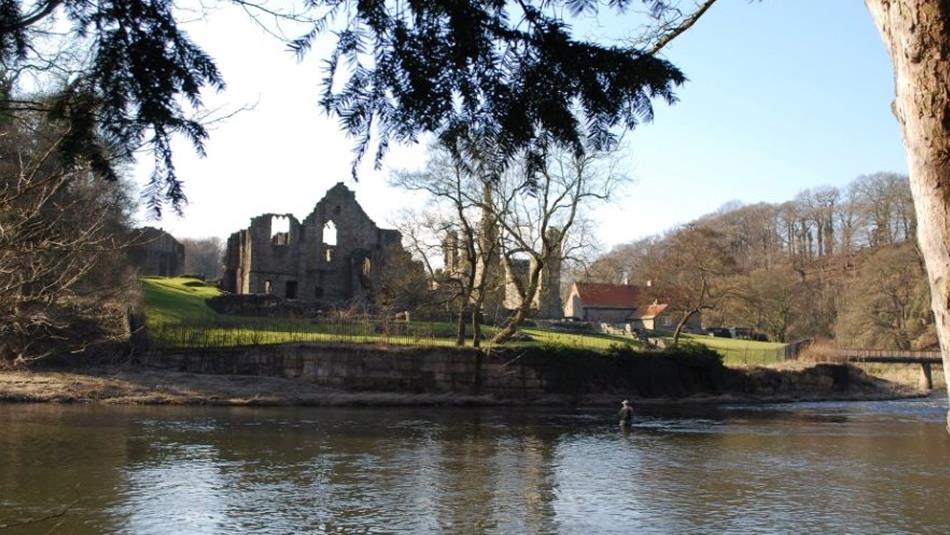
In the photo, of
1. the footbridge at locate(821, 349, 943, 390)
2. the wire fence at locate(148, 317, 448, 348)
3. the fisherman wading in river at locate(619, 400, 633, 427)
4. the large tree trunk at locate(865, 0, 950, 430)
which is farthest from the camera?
the footbridge at locate(821, 349, 943, 390)

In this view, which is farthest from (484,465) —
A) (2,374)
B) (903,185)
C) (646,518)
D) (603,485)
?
(903,185)

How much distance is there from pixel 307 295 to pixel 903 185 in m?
46.6

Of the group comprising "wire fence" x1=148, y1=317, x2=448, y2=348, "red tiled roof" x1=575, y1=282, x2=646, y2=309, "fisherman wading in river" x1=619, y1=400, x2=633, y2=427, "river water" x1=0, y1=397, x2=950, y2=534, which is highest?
"red tiled roof" x1=575, y1=282, x2=646, y2=309

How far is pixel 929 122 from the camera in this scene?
10.1 feet

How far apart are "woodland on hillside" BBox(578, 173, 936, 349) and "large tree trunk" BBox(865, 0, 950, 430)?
3503 cm

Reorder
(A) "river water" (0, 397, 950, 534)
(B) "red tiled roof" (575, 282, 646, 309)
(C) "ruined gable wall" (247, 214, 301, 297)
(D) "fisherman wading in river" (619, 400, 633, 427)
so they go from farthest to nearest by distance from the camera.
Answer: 1. (B) "red tiled roof" (575, 282, 646, 309)
2. (C) "ruined gable wall" (247, 214, 301, 297)
3. (D) "fisherman wading in river" (619, 400, 633, 427)
4. (A) "river water" (0, 397, 950, 534)

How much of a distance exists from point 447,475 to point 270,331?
2183 cm

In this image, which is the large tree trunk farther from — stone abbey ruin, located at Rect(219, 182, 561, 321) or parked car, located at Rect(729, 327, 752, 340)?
parked car, located at Rect(729, 327, 752, 340)

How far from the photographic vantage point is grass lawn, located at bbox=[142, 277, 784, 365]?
3347 cm

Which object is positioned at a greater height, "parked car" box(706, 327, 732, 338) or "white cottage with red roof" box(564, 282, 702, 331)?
"white cottage with red roof" box(564, 282, 702, 331)

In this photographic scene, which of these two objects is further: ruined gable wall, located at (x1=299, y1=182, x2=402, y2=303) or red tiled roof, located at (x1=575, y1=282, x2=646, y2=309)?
red tiled roof, located at (x1=575, y1=282, x2=646, y2=309)

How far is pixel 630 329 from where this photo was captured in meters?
58.2

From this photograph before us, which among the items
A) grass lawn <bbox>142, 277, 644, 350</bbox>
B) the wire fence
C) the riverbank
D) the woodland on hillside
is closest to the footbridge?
the woodland on hillside

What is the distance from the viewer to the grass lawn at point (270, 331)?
110ft
